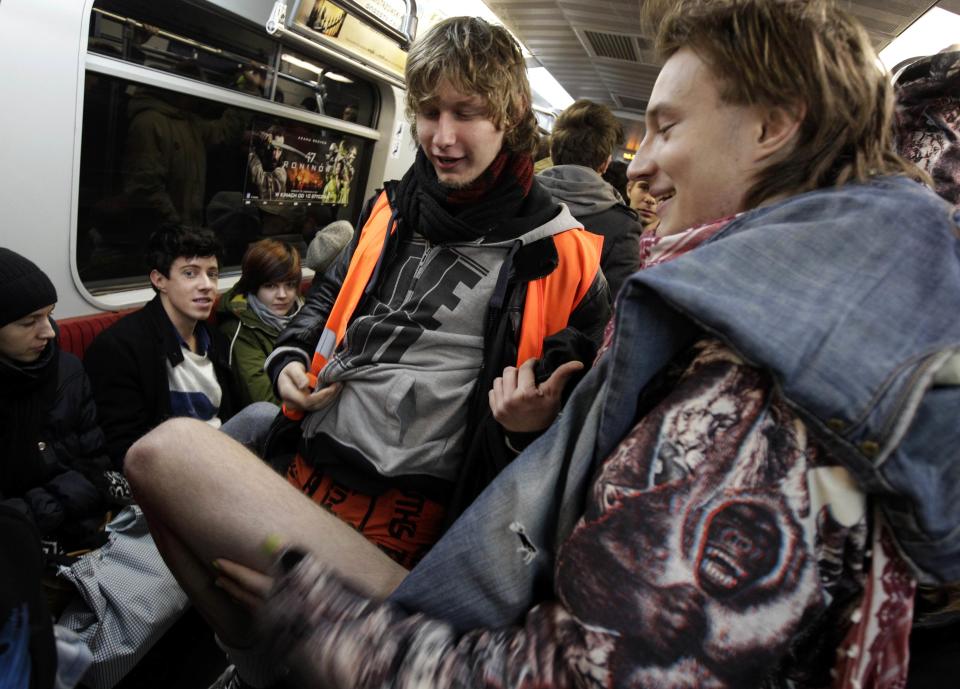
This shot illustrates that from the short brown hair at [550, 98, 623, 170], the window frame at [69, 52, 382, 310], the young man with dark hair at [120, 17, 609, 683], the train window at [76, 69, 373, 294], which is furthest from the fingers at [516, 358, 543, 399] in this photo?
the train window at [76, 69, 373, 294]

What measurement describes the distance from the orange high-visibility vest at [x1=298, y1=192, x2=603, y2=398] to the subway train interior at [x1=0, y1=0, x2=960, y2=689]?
1.16 ft

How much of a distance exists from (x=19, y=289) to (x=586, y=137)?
2506mm

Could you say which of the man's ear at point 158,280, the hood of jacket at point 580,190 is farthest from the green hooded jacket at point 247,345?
the hood of jacket at point 580,190

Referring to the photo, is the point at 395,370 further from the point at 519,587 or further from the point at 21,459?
the point at 21,459

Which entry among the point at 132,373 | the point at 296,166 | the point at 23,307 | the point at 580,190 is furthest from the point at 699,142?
the point at 296,166

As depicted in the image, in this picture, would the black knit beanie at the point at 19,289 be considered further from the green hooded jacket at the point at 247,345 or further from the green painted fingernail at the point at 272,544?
the green painted fingernail at the point at 272,544

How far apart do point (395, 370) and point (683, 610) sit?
0.84 m

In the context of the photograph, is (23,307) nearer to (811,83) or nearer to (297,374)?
(297,374)

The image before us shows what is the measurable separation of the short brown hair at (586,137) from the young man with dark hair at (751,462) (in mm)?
2169

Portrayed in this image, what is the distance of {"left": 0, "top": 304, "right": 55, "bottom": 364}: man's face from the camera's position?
2.21 meters

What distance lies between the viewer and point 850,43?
30.7 inches

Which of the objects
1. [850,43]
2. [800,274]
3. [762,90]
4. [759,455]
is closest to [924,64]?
[850,43]

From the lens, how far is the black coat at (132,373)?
107 inches

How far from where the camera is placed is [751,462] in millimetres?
634
